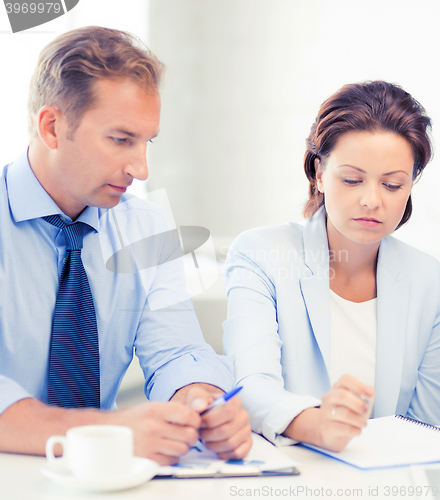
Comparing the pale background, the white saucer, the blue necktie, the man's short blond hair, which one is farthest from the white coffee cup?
the pale background

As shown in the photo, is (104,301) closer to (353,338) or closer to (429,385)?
(353,338)

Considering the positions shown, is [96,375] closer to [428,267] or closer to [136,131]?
[136,131]

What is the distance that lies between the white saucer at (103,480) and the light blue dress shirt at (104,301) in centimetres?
40

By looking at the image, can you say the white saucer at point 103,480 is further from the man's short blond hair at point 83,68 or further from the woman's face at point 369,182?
the woman's face at point 369,182

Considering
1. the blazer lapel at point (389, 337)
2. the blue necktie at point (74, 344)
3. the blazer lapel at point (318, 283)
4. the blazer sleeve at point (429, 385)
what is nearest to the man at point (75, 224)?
the blue necktie at point (74, 344)

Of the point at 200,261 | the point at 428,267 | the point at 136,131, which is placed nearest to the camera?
the point at 136,131

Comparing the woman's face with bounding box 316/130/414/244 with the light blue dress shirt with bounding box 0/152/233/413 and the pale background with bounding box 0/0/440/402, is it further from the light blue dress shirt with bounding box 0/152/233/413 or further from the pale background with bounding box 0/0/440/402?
the pale background with bounding box 0/0/440/402

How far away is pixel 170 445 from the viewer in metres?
0.80

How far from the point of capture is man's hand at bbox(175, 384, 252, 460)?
32.9 inches

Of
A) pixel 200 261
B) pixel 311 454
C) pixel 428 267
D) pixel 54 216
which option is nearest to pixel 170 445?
pixel 311 454

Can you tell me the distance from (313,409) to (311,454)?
9cm

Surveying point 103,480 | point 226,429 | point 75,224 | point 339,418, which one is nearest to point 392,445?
point 339,418

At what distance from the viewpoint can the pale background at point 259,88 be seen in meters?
2.54

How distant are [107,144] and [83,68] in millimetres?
178
